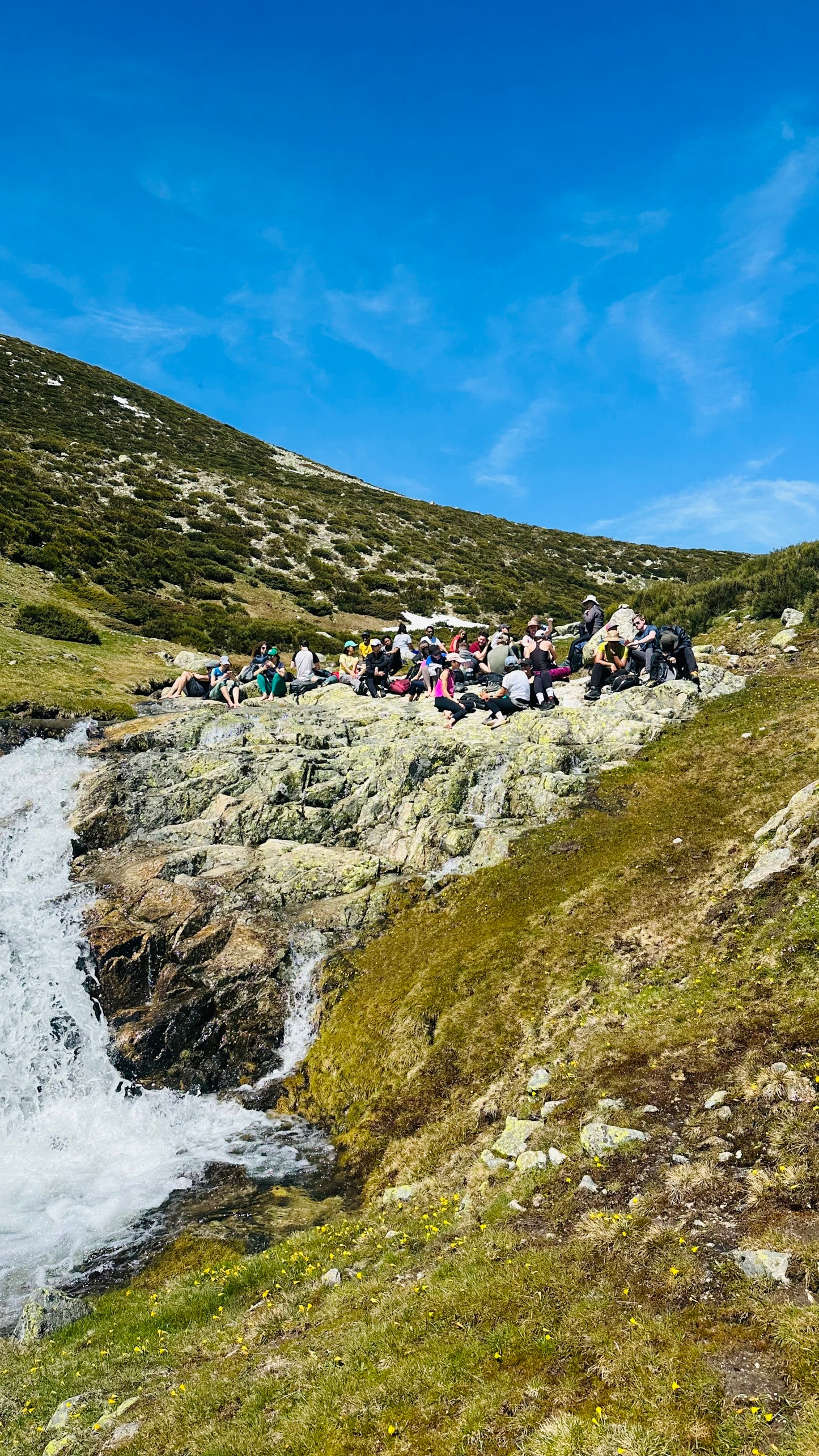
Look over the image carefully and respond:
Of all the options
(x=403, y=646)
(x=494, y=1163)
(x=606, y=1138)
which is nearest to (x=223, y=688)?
(x=403, y=646)

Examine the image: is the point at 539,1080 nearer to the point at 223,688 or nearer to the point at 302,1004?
the point at 302,1004

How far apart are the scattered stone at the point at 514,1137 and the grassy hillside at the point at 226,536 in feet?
115

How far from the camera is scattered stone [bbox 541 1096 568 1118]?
10.1 m

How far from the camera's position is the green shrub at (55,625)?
1401 inches

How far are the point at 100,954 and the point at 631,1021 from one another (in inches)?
509

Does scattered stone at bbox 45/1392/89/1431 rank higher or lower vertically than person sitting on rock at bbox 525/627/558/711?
lower

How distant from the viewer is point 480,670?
1110 inches

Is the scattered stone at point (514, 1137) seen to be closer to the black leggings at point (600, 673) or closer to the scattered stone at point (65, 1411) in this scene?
the scattered stone at point (65, 1411)

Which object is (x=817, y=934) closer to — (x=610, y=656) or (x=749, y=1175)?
(x=749, y=1175)

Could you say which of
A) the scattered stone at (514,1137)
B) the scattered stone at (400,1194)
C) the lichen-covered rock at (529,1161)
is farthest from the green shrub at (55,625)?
the lichen-covered rock at (529,1161)

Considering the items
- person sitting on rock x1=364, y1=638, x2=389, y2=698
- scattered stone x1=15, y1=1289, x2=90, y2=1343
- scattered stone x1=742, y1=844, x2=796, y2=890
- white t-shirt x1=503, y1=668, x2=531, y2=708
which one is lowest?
scattered stone x1=15, y1=1289, x2=90, y2=1343

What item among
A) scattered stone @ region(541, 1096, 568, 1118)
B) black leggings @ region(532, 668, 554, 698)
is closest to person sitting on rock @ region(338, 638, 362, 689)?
black leggings @ region(532, 668, 554, 698)

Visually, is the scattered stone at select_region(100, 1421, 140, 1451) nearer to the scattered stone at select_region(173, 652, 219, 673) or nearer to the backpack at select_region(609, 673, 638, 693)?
the backpack at select_region(609, 673, 638, 693)

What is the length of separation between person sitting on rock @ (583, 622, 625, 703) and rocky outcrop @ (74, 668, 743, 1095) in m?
0.58
